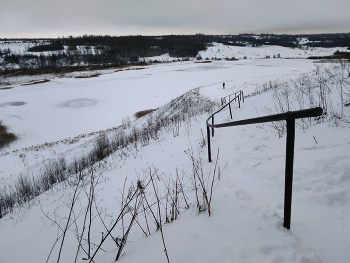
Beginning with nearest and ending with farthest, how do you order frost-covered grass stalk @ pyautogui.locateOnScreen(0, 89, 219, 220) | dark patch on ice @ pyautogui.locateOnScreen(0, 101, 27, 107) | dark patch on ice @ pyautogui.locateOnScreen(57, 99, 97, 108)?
1. frost-covered grass stalk @ pyautogui.locateOnScreen(0, 89, 219, 220)
2. dark patch on ice @ pyautogui.locateOnScreen(57, 99, 97, 108)
3. dark patch on ice @ pyautogui.locateOnScreen(0, 101, 27, 107)

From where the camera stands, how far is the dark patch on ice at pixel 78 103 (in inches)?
1134

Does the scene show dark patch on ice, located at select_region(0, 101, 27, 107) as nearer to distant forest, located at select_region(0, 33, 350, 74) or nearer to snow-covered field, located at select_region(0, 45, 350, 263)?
snow-covered field, located at select_region(0, 45, 350, 263)

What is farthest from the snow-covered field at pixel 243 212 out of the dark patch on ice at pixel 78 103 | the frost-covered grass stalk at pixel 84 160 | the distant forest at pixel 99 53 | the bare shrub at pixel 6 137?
the distant forest at pixel 99 53

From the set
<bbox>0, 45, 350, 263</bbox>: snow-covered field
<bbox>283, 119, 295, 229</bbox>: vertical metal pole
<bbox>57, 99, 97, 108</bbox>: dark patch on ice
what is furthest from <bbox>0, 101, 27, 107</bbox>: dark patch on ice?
<bbox>283, 119, 295, 229</bbox>: vertical metal pole

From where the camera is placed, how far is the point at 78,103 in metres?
29.9

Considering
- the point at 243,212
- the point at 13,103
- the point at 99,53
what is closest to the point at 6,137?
the point at 13,103

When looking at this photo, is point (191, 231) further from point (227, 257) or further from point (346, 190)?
point (346, 190)

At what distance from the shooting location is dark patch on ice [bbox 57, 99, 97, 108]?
28.8 metres

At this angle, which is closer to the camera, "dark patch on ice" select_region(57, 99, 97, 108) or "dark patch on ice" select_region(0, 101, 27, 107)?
"dark patch on ice" select_region(57, 99, 97, 108)

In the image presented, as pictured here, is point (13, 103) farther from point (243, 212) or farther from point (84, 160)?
point (243, 212)

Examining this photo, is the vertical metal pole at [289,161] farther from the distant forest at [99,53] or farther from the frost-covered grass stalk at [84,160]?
the distant forest at [99,53]

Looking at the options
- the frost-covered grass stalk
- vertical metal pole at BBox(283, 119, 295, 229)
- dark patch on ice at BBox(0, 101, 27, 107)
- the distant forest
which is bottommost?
the frost-covered grass stalk

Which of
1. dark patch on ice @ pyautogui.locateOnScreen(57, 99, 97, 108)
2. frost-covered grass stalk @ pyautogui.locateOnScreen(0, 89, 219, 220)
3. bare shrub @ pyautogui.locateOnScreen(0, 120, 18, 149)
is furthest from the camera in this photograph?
dark patch on ice @ pyautogui.locateOnScreen(57, 99, 97, 108)

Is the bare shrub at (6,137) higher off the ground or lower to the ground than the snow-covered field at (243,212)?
lower
